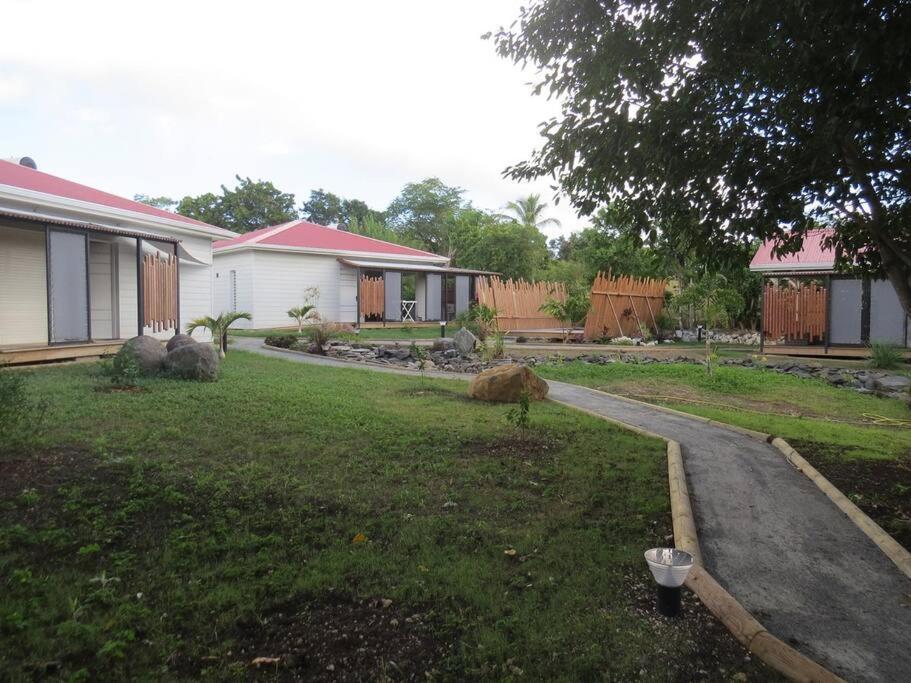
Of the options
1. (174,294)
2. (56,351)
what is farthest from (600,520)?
(174,294)

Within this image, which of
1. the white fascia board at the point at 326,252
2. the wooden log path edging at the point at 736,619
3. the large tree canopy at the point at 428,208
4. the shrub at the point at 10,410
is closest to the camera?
the wooden log path edging at the point at 736,619

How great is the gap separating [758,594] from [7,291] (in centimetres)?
1282

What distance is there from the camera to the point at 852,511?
4430 mm

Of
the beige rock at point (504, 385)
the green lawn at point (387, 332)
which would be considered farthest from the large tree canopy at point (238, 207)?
the beige rock at point (504, 385)

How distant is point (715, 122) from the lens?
4449mm

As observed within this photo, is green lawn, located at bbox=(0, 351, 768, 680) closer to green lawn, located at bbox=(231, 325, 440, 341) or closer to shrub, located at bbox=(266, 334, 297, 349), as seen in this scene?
shrub, located at bbox=(266, 334, 297, 349)

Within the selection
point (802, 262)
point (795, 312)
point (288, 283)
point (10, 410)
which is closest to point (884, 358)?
point (795, 312)

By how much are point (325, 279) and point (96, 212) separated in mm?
13461

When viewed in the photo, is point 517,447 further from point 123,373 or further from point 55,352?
point 55,352

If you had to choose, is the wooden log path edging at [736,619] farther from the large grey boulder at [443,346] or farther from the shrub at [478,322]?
the shrub at [478,322]

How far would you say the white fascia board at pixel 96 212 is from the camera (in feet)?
35.7

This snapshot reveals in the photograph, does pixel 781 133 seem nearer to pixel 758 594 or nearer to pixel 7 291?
pixel 758 594

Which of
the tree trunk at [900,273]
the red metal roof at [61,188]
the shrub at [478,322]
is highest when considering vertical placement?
the red metal roof at [61,188]

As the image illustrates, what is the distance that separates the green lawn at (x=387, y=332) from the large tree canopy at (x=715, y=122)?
1570 centimetres
